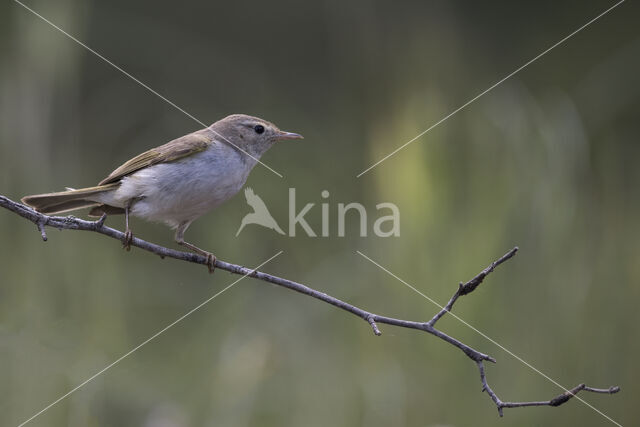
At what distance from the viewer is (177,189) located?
8.25 ft

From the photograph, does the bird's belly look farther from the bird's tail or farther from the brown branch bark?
the brown branch bark

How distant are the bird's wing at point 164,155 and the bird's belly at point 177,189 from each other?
0.04 metres

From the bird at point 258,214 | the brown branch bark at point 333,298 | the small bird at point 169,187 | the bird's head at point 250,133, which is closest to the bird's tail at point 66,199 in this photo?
the small bird at point 169,187

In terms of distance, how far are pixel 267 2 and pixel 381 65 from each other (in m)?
2.06

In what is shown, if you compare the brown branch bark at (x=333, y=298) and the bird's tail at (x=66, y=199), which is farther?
the bird's tail at (x=66, y=199)

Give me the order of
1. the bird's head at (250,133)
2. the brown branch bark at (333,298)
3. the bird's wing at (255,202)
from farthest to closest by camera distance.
Answer: the bird's wing at (255,202) < the bird's head at (250,133) < the brown branch bark at (333,298)

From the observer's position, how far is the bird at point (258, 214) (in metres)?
3.66

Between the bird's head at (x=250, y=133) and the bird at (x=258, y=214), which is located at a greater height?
the bird's head at (x=250, y=133)

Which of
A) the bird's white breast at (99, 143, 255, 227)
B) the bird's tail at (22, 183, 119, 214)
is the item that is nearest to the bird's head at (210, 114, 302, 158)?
the bird's white breast at (99, 143, 255, 227)

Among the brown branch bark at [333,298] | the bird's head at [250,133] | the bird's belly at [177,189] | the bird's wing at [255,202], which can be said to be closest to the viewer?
the brown branch bark at [333,298]

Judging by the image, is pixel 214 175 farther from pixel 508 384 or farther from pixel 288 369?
pixel 508 384

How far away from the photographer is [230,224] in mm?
3508

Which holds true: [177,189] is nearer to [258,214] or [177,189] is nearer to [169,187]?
[169,187]

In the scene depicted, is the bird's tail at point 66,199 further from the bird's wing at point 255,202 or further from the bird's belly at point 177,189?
the bird's wing at point 255,202
